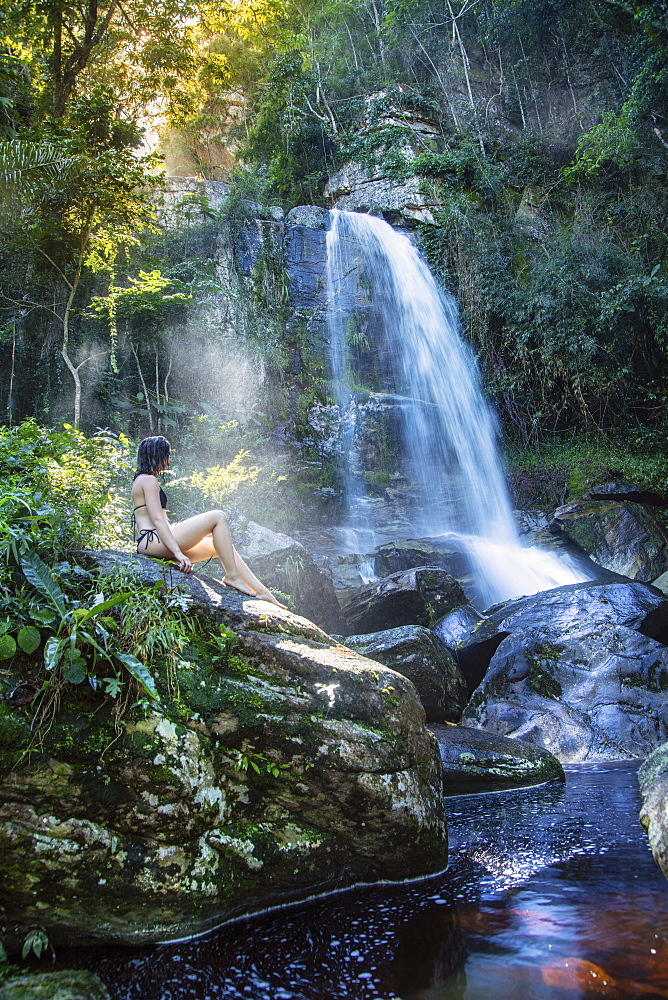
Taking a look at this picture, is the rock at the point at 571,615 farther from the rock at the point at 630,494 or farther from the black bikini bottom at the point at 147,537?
the rock at the point at 630,494

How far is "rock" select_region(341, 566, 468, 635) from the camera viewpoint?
903 cm

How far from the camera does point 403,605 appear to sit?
9.05 m

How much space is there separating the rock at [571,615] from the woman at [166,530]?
387cm

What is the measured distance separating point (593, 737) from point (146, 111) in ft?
51.6

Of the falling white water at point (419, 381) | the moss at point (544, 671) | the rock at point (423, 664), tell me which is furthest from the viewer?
the falling white water at point (419, 381)

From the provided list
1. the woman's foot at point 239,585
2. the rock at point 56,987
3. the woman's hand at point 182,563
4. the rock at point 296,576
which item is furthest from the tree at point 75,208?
the rock at point 56,987

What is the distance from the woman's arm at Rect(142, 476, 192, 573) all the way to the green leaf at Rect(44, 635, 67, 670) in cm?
110

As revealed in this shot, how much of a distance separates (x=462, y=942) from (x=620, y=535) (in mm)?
9996

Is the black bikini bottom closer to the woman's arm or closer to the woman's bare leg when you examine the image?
the woman's arm

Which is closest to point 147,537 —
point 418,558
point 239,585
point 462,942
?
point 239,585

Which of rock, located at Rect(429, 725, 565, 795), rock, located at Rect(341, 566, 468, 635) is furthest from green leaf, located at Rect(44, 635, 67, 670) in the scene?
rock, located at Rect(341, 566, 468, 635)

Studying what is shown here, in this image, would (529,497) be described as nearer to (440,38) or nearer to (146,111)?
(146,111)

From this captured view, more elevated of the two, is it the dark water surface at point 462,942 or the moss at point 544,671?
the dark water surface at point 462,942

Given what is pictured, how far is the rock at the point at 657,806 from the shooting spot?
10.9 feet
